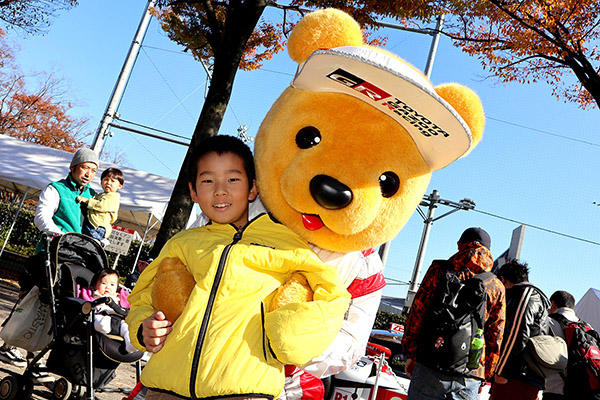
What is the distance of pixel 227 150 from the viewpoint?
5.67 ft

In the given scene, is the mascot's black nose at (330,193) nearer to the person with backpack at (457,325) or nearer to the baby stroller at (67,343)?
the person with backpack at (457,325)

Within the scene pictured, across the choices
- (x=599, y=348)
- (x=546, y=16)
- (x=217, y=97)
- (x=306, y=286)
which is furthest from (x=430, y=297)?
(x=546, y=16)

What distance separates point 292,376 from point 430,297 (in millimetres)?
1891

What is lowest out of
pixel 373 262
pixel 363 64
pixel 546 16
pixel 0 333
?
pixel 0 333

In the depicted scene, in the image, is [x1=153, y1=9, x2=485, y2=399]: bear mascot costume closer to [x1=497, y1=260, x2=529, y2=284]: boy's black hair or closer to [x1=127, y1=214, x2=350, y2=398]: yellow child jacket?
[x1=127, y1=214, x2=350, y2=398]: yellow child jacket

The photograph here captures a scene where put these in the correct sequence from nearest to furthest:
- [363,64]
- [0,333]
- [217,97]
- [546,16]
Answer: [363,64], [0,333], [217,97], [546,16]

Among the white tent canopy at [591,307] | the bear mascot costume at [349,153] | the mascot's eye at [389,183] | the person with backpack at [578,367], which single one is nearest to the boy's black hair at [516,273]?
the person with backpack at [578,367]

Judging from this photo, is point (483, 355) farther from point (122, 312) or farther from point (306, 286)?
point (122, 312)

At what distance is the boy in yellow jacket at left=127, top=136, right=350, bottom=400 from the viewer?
1385 millimetres

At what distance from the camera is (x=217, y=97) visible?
6.36 metres

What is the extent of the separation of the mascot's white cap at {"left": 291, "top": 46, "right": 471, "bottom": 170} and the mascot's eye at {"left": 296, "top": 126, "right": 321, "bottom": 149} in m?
0.16

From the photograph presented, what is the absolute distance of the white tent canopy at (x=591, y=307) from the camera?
1014 cm

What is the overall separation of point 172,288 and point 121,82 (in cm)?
1211

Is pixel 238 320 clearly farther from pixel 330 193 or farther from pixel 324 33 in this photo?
pixel 324 33
